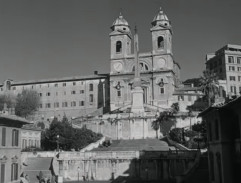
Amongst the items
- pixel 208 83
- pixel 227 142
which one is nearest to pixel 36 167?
pixel 227 142

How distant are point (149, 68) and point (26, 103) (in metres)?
36.2

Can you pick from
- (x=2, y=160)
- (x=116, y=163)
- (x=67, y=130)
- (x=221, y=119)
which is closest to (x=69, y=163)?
(x=116, y=163)

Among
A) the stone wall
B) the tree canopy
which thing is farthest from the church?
the stone wall

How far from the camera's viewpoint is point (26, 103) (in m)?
106

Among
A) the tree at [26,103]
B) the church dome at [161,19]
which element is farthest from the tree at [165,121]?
the tree at [26,103]

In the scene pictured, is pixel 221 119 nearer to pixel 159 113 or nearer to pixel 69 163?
pixel 69 163

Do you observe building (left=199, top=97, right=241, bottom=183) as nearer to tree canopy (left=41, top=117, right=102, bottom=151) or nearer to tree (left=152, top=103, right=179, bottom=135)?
tree canopy (left=41, top=117, right=102, bottom=151)

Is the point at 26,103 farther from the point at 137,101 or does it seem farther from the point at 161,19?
the point at 161,19

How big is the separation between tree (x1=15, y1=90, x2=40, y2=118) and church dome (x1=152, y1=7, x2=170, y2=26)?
40434mm

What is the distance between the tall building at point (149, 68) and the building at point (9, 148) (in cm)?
5804

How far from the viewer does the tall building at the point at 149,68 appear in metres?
95.5

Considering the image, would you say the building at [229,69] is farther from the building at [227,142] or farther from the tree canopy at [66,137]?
the building at [227,142]

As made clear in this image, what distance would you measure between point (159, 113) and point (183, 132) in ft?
46.7

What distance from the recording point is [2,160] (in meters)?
35.2
